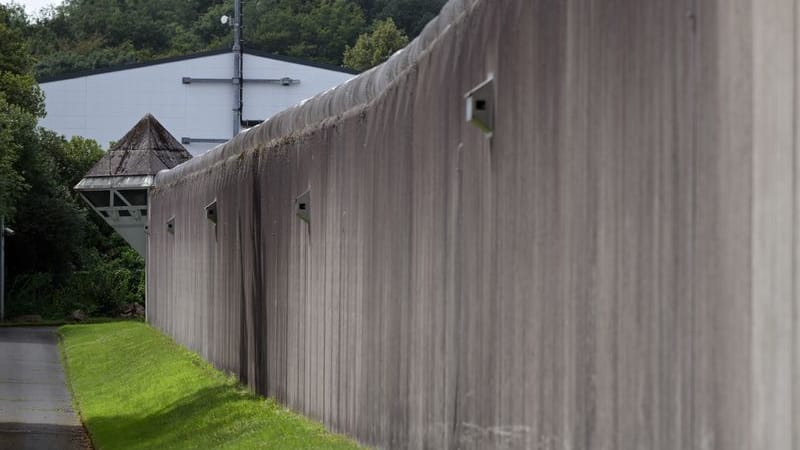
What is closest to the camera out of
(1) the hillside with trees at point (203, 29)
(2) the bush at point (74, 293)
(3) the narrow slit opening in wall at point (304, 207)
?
(3) the narrow slit opening in wall at point (304, 207)

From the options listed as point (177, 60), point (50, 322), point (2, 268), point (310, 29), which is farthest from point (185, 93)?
point (310, 29)

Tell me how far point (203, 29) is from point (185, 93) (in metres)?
56.2

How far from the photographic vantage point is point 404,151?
367 inches

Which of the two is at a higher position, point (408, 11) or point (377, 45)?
point (408, 11)

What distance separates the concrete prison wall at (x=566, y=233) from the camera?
4.21m

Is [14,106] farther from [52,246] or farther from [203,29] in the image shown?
[203,29]

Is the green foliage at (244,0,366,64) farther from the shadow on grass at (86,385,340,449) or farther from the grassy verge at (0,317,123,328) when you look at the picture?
A: the shadow on grass at (86,385,340,449)

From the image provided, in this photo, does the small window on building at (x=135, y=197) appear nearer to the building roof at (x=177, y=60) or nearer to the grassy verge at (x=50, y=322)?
the grassy verge at (x=50, y=322)

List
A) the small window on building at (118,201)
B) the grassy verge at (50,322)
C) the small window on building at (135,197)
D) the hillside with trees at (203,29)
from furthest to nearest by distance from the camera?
the hillside with trees at (203,29), the grassy verge at (50,322), the small window on building at (118,201), the small window on building at (135,197)

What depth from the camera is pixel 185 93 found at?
198ft

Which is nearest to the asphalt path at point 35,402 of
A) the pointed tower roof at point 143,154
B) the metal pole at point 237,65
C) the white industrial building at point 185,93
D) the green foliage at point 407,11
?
the pointed tower roof at point 143,154

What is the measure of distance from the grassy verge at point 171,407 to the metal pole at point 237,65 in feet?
66.7

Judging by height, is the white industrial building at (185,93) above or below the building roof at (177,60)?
below

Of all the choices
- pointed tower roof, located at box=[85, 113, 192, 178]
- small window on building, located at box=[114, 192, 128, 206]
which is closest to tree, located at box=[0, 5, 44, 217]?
pointed tower roof, located at box=[85, 113, 192, 178]
